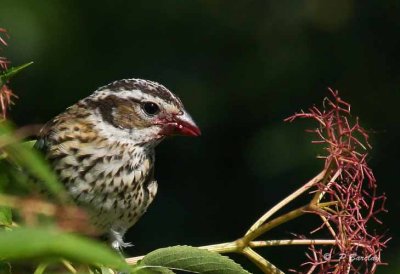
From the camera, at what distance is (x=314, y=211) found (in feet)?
7.16

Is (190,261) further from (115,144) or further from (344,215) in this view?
(115,144)

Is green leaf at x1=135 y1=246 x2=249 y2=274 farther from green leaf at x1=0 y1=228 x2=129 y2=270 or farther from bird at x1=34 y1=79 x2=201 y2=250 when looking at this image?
bird at x1=34 y1=79 x2=201 y2=250

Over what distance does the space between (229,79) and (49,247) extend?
26.2ft

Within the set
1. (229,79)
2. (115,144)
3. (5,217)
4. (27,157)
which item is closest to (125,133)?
(115,144)

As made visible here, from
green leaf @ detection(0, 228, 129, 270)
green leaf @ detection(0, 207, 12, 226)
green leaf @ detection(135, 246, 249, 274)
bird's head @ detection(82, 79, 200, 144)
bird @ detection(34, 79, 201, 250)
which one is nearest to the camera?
green leaf @ detection(0, 228, 129, 270)

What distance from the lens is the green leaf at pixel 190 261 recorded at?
1684mm

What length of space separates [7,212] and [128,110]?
6.18ft

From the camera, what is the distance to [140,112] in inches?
135

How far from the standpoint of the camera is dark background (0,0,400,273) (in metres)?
8.16

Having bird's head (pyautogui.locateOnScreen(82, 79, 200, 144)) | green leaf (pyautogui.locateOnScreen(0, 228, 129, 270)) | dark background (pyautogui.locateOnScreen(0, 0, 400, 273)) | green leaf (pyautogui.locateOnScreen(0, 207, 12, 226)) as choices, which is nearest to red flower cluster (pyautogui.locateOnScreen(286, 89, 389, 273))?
green leaf (pyautogui.locateOnScreen(0, 207, 12, 226))

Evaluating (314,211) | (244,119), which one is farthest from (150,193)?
(244,119)

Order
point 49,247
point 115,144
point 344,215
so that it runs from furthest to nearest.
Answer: point 115,144 < point 344,215 < point 49,247

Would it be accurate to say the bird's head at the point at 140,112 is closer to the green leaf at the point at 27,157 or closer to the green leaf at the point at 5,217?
the green leaf at the point at 5,217

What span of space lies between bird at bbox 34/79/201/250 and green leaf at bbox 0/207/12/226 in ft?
4.44
